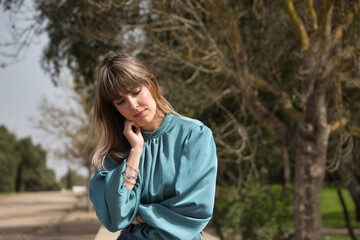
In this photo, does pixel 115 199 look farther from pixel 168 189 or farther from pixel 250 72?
pixel 250 72

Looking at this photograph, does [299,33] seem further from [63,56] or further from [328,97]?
[63,56]

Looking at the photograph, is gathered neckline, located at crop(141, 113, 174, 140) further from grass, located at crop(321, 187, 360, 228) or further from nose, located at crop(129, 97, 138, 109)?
grass, located at crop(321, 187, 360, 228)

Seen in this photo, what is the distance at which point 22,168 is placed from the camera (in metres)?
49.7

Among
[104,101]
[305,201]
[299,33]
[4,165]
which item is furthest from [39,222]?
[4,165]

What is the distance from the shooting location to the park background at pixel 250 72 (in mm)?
7445

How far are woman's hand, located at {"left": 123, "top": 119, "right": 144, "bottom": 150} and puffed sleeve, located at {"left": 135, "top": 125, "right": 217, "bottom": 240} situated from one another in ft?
0.71

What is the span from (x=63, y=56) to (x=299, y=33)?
5.27 metres

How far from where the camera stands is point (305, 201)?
308 inches

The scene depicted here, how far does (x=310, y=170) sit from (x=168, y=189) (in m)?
6.20

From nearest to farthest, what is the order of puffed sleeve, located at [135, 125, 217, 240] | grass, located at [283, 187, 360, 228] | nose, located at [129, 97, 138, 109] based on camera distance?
puffed sleeve, located at [135, 125, 217, 240]
nose, located at [129, 97, 138, 109]
grass, located at [283, 187, 360, 228]

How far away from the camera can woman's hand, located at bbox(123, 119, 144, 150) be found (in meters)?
2.16

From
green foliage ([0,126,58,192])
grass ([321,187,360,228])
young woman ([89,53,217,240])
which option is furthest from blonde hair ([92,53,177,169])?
green foliage ([0,126,58,192])

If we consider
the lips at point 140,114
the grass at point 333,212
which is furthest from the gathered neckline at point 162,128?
the grass at point 333,212

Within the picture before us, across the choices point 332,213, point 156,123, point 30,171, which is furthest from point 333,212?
point 30,171
